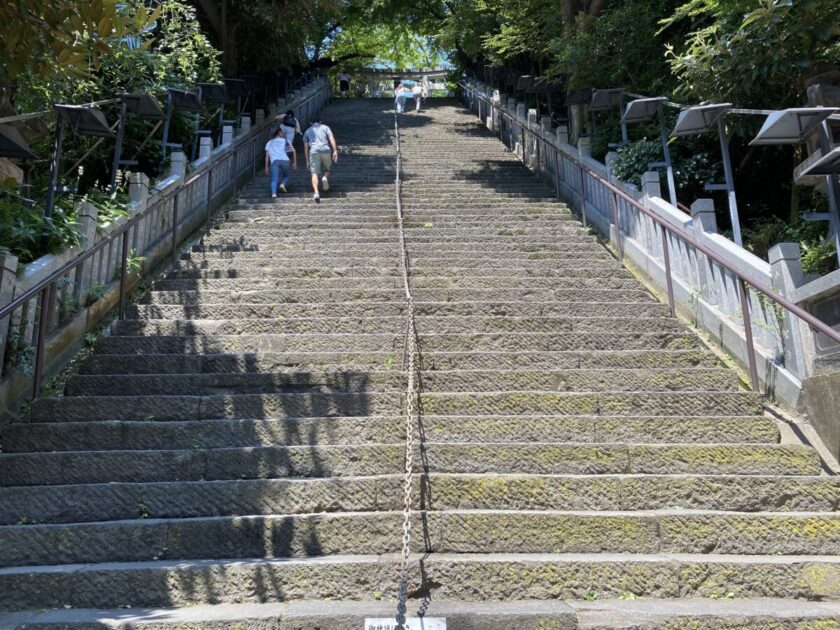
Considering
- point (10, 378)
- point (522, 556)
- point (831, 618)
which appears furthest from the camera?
point (10, 378)

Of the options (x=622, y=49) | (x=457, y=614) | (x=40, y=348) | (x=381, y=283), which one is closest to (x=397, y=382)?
(x=381, y=283)

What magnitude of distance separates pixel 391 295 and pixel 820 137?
14.1 ft

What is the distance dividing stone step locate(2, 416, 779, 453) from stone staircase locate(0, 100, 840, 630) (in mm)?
16

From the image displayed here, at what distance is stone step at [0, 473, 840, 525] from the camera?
4551 mm

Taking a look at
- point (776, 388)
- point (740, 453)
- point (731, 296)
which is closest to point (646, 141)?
point (731, 296)

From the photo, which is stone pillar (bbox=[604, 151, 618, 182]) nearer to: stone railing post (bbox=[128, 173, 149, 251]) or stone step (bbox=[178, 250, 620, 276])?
stone step (bbox=[178, 250, 620, 276])

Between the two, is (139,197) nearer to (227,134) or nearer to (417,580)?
(227,134)

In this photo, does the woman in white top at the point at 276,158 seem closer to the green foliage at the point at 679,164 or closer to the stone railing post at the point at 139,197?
the stone railing post at the point at 139,197

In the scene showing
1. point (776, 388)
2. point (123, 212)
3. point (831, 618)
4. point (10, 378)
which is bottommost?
point (831, 618)

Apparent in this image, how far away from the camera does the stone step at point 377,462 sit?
4.92m

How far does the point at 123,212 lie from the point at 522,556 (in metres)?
6.41

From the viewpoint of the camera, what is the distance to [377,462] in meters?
4.95

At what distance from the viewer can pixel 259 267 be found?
8.93 metres

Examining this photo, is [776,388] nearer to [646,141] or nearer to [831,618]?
[831,618]
